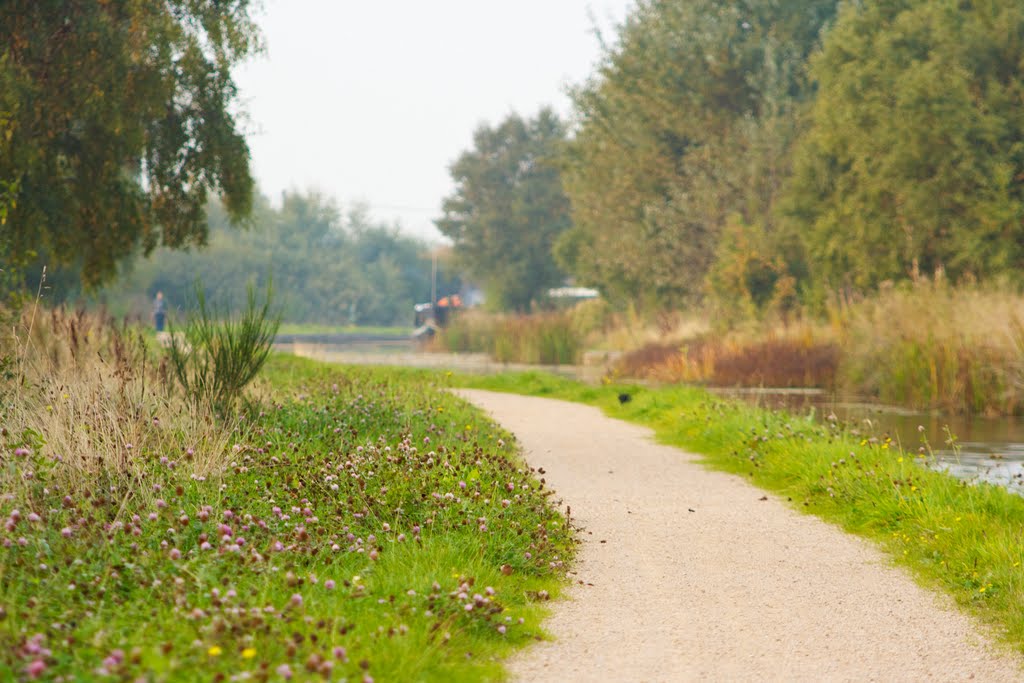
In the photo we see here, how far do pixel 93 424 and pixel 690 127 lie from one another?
26.5 m

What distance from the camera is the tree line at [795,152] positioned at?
71.4 ft

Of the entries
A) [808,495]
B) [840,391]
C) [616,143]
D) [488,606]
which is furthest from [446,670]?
[616,143]

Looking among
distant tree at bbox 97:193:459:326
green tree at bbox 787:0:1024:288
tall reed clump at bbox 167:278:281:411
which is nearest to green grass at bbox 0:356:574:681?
tall reed clump at bbox 167:278:281:411

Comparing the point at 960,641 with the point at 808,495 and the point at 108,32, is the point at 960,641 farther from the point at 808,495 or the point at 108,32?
the point at 108,32

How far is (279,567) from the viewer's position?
4.66 meters

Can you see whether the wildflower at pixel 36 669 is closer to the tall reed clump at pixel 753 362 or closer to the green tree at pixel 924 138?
the tall reed clump at pixel 753 362

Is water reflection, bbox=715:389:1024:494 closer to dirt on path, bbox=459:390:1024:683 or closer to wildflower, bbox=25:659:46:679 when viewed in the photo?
dirt on path, bbox=459:390:1024:683

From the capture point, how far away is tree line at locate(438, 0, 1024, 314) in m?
21.8

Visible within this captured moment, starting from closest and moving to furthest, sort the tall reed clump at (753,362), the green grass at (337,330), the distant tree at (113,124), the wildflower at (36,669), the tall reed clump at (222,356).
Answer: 1. the wildflower at (36,669)
2. the tall reed clump at (222,356)
3. the distant tree at (113,124)
4. the tall reed clump at (753,362)
5. the green grass at (337,330)

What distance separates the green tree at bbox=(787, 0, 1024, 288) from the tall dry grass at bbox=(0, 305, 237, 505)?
54.7ft

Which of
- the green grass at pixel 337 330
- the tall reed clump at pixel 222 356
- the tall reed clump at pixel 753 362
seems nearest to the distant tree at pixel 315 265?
the green grass at pixel 337 330

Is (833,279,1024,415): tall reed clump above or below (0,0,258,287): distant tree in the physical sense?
below

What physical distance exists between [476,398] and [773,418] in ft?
21.0

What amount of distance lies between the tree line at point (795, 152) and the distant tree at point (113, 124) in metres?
11.9
